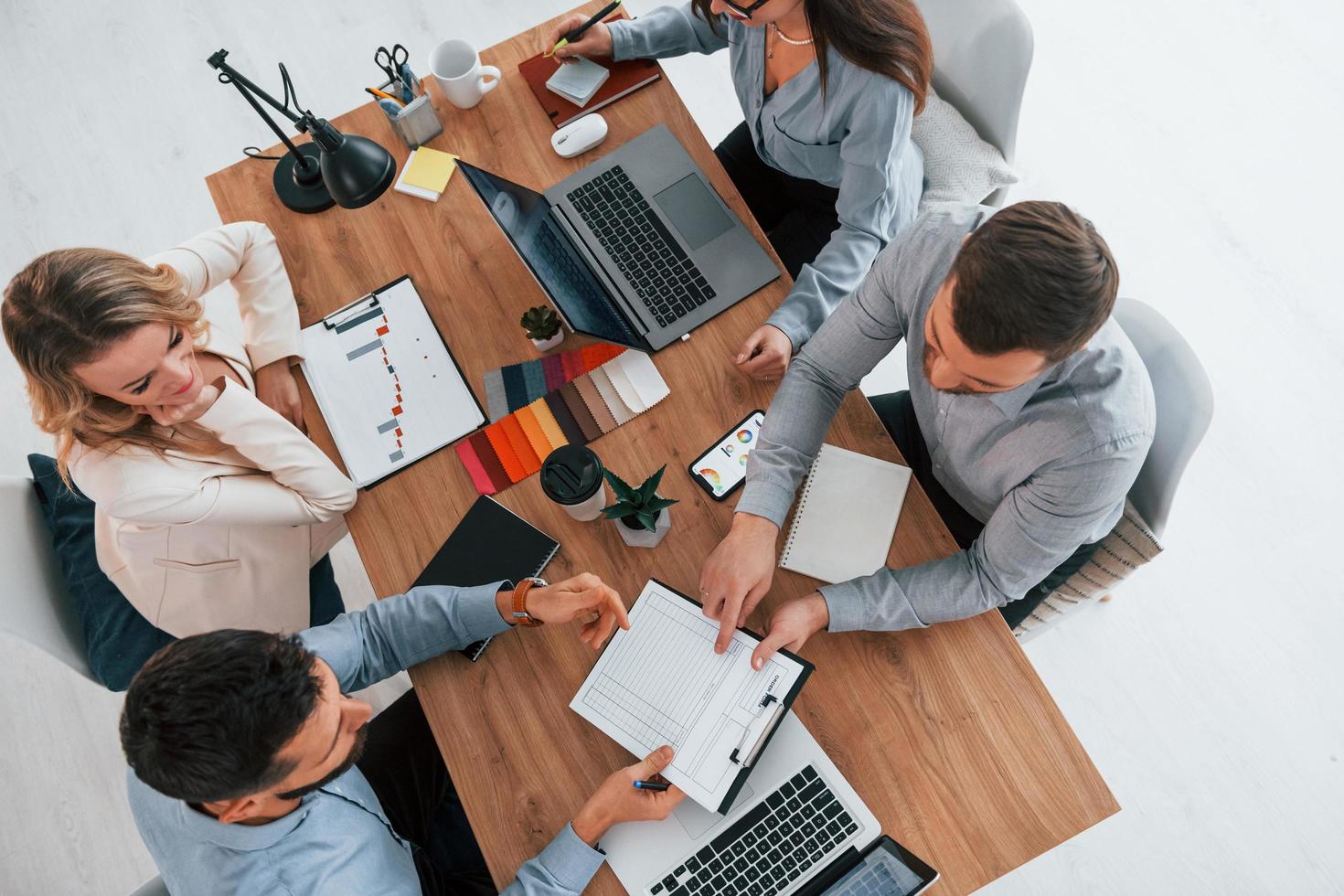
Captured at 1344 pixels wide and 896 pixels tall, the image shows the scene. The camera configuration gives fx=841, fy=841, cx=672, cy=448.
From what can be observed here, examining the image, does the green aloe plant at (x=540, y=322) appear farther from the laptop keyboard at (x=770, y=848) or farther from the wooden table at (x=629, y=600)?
the laptop keyboard at (x=770, y=848)

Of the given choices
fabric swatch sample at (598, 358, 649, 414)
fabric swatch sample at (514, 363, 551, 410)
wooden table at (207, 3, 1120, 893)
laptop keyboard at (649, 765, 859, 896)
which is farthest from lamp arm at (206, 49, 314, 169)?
laptop keyboard at (649, 765, 859, 896)

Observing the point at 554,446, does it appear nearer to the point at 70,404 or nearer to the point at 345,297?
the point at 345,297

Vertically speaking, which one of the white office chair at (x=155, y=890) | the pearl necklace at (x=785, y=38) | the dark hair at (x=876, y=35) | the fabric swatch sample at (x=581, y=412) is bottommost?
the white office chair at (x=155, y=890)

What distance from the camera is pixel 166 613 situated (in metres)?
1.51

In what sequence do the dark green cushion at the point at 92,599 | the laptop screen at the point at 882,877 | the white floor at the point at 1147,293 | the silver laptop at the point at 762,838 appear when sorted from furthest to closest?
the white floor at the point at 1147,293, the dark green cushion at the point at 92,599, the silver laptop at the point at 762,838, the laptop screen at the point at 882,877

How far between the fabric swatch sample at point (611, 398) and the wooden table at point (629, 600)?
0.02 metres

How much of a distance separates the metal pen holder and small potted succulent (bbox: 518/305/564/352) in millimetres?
482

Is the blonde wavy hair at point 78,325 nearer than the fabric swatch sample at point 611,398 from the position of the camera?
Yes

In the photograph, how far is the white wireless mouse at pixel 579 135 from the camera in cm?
165

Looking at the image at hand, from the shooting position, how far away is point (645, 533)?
135cm

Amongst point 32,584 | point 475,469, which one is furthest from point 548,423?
point 32,584

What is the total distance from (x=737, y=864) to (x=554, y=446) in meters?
0.72

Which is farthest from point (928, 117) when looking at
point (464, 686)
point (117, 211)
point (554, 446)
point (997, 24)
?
point (117, 211)

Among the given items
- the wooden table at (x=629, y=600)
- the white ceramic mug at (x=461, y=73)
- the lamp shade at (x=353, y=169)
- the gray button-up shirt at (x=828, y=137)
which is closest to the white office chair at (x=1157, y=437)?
the wooden table at (x=629, y=600)
